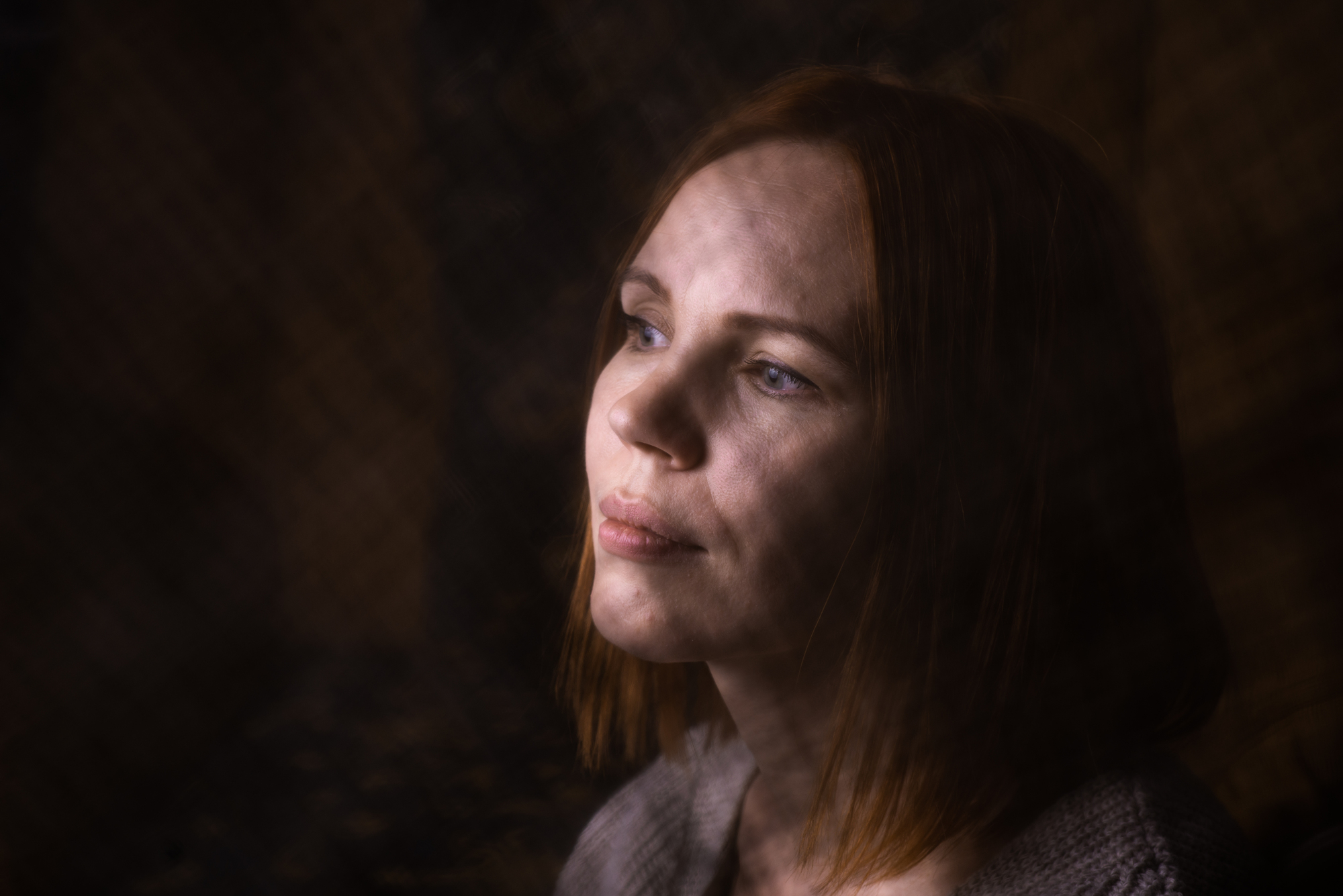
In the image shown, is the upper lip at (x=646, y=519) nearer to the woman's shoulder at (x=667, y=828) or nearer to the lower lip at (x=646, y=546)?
the lower lip at (x=646, y=546)

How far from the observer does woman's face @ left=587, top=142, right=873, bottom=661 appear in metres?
0.24

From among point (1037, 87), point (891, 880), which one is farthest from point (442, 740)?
point (1037, 87)

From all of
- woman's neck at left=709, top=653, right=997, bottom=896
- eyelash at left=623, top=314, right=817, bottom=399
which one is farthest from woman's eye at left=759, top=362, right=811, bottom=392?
woman's neck at left=709, top=653, right=997, bottom=896

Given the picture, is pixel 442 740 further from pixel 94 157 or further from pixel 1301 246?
pixel 1301 246

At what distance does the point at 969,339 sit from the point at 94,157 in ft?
0.93

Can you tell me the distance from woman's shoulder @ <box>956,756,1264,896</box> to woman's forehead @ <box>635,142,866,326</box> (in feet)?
0.66

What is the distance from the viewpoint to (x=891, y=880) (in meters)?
0.31

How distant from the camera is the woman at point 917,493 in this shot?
25 cm

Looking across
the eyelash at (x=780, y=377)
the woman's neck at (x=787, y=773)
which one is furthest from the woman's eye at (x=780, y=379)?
the woman's neck at (x=787, y=773)

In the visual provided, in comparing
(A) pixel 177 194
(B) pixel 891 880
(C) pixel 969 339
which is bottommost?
(B) pixel 891 880

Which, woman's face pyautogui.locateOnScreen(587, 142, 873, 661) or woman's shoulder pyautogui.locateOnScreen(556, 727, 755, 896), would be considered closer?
woman's face pyautogui.locateOnScreen(587, 142, 873, 661)

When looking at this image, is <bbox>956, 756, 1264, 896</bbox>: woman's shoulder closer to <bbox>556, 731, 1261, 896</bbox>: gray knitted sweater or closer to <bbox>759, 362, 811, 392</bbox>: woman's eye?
<bbox>556, 731, 1261, 896</bbox>: gray knitted sweater

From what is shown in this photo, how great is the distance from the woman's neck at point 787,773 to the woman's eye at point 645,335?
0.14 meters

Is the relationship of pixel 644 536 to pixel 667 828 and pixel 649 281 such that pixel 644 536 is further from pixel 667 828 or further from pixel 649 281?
pixel 667 828
